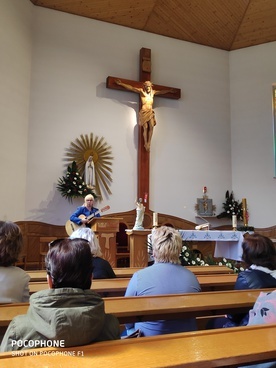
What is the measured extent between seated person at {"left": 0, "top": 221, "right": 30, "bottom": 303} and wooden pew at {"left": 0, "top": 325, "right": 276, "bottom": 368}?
77 centimetres

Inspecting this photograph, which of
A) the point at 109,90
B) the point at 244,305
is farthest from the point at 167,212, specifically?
the point at 244,305

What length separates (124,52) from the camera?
8.26m

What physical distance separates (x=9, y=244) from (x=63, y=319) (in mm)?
909

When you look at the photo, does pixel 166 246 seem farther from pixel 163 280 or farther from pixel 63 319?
pixel 63 319

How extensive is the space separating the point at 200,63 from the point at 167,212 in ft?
13.3

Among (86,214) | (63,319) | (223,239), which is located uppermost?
(86,214)

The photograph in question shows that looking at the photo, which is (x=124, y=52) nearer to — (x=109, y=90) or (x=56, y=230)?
(x=109, y=90)

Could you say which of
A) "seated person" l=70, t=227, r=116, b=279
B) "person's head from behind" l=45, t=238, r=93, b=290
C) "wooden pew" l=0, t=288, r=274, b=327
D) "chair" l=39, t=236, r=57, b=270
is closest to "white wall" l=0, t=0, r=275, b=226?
"chair" l=39, t=236, r=57, b=270

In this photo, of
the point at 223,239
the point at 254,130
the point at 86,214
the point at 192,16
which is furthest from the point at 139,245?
the point at 192,16

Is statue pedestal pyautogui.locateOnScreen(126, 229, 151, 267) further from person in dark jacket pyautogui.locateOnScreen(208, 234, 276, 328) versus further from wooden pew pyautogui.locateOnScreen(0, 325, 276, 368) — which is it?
wooden pew pyautogui.locateOnScreen(0, 325, 276, 368)

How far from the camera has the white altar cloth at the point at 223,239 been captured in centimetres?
563

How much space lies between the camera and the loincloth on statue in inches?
312

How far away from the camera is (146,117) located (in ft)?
26.0

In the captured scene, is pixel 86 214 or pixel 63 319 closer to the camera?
pixel 63 319
